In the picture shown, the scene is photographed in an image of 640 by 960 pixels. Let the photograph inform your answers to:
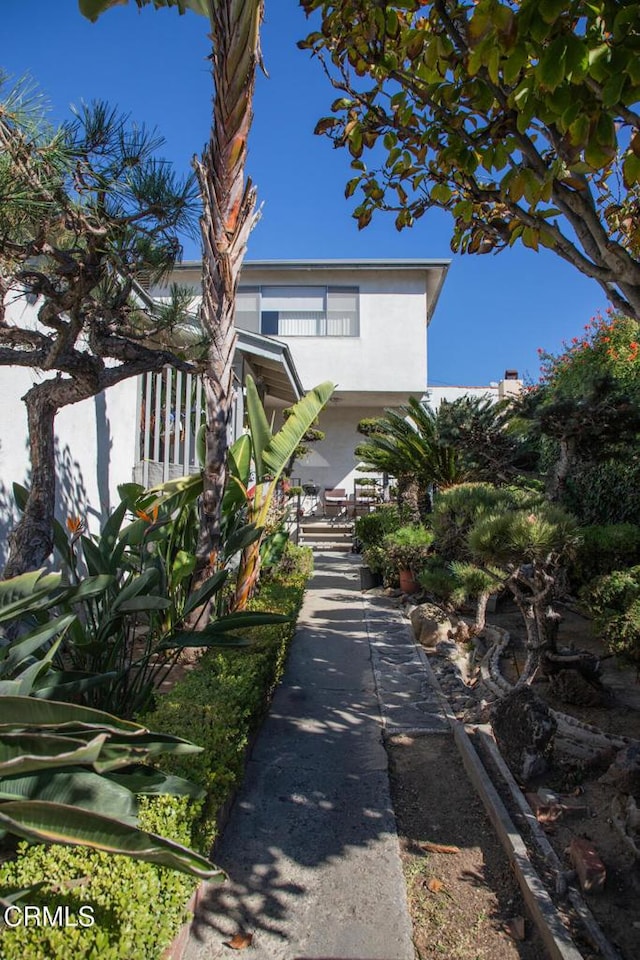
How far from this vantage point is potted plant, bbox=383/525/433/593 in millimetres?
9523

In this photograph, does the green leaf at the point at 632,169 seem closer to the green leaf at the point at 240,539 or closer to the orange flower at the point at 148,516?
the orange flower at the point at 148,516

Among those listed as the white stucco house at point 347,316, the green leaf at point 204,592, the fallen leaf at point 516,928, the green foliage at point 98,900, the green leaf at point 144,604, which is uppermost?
the white stucco house at point 347,316

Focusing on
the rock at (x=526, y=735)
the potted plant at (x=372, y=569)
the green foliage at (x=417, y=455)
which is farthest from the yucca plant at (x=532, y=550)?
the potted plant at (x=372, y=569)

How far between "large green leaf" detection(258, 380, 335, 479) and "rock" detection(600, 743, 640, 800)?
3520 mm

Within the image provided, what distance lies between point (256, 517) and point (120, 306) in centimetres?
229

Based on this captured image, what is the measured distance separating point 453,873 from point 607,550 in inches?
148

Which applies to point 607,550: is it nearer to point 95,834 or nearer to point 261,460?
point 261,460

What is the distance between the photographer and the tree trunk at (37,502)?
4016 mm

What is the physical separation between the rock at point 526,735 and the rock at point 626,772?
1.25ft

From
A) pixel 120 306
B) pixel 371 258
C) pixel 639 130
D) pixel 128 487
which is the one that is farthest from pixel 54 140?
pixel 371 258

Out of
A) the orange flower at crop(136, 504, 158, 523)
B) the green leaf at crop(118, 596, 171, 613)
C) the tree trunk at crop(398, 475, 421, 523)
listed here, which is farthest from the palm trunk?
the tree trunk at crop(398, 475, 421, 523)

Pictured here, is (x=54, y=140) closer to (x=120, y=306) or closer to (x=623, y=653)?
(x=120, y=306)

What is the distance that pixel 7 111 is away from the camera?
319 cm

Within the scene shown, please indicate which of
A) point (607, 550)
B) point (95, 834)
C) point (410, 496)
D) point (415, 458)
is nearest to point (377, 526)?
point (410, 496)
